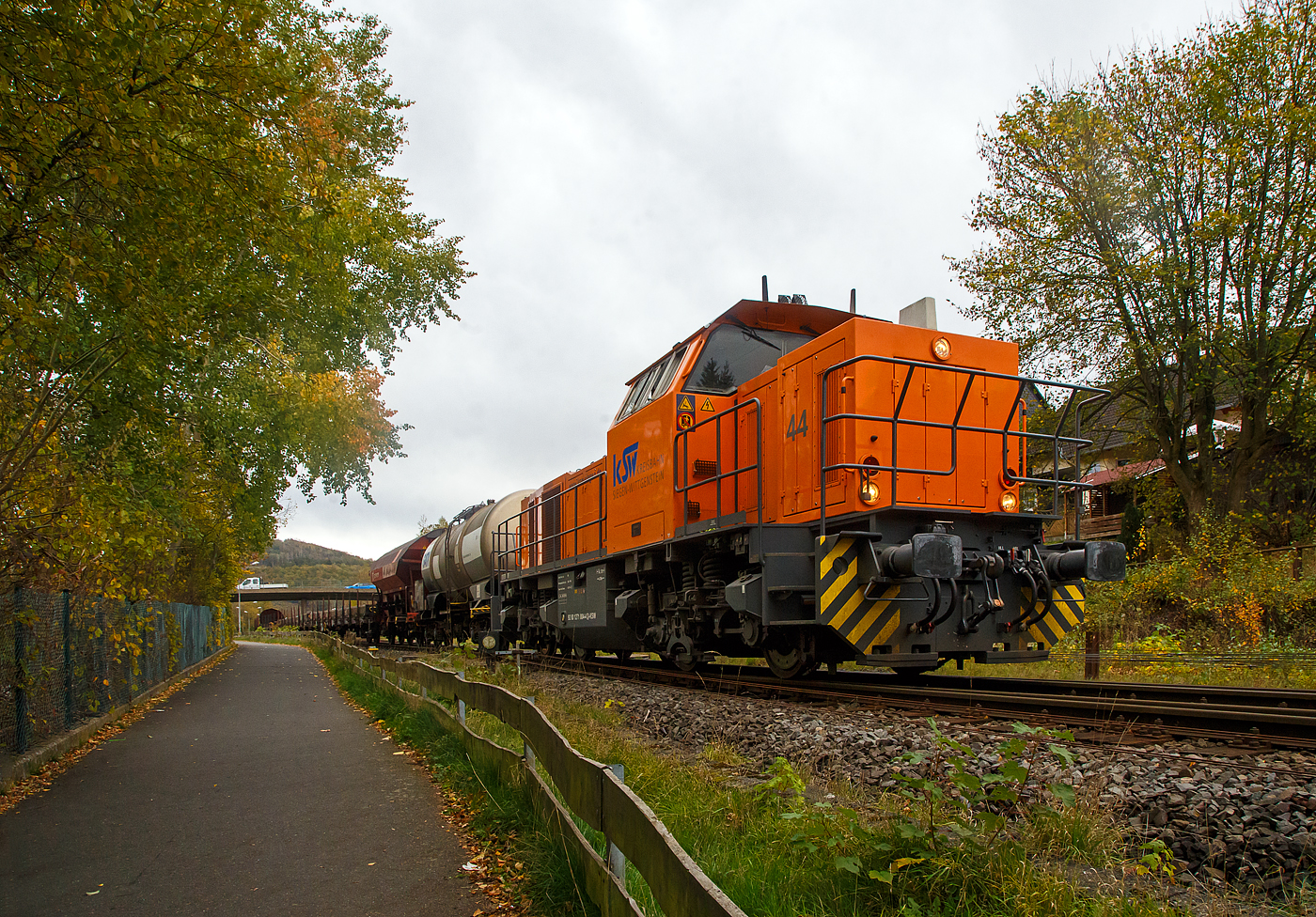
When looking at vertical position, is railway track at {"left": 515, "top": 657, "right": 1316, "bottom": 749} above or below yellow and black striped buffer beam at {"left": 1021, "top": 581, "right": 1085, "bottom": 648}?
below

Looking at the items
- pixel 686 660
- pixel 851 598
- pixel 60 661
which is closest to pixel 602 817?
pixel 851 598

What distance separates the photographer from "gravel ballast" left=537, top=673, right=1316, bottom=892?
3387mm

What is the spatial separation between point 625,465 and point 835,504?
391 cm

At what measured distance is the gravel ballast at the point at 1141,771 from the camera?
339 cm

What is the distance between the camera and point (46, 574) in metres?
8.38

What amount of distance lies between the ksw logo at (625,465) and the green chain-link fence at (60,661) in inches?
225

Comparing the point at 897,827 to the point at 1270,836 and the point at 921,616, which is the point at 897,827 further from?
the point at 921,616

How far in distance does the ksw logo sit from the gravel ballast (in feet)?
13.0

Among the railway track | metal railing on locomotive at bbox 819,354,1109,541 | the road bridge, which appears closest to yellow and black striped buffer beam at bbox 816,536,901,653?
metal railing on locomotive at bbox 819,354,1109,541

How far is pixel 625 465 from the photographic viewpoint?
36.6ft

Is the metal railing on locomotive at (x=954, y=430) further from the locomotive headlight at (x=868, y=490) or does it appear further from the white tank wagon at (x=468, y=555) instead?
the white tank wagon at (x=468, y=555)

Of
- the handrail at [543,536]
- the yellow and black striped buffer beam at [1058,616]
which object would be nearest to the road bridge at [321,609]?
the handrail at [543,536]

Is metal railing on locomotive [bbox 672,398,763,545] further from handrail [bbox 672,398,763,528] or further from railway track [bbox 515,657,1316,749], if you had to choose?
railway track [bbox 515,657,1316,749]

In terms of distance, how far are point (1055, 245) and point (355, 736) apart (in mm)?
17605
